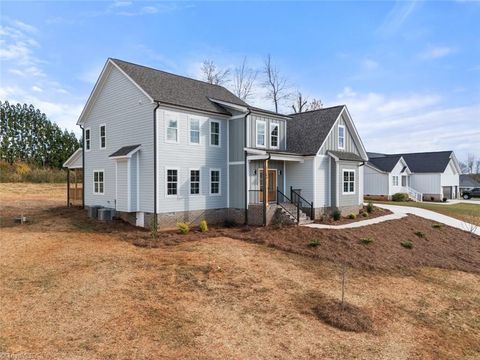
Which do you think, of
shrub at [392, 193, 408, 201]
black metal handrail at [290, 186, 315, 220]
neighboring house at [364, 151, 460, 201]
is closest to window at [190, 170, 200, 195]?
black metal handrail at [290, 186, 315, 220]

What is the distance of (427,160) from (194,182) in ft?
123

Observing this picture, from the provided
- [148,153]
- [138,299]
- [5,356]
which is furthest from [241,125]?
[5,356]

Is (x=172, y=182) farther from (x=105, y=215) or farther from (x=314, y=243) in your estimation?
(x=314, y=243)

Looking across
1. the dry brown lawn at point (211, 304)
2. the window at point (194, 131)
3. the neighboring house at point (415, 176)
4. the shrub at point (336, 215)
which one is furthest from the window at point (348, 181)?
the neighboring house at point (415, 176)

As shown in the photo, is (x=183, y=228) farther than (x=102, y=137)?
No

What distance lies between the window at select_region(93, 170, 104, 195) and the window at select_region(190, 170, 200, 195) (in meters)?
5.76

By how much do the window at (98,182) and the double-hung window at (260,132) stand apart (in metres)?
9.10

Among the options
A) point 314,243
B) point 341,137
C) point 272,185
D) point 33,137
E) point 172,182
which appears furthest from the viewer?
point 33,137

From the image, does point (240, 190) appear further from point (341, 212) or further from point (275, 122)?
point (341, 212)

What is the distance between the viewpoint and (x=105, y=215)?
17.8 metres

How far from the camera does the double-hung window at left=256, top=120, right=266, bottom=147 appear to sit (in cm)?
1884

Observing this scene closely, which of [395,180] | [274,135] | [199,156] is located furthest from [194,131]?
[395,180]

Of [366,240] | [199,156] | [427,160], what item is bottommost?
[366,240]

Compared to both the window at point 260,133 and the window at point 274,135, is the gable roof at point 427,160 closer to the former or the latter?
the window at point 274,135
